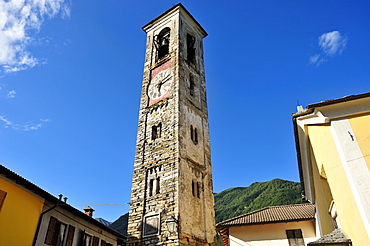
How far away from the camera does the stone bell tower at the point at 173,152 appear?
1263cm

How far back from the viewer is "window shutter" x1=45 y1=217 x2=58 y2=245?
11269 millimetres

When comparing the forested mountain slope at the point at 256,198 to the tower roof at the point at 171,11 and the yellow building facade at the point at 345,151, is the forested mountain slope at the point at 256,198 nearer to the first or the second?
the tower roof at the point at 171,11

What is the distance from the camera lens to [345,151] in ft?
20.7

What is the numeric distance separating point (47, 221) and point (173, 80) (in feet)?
31.1

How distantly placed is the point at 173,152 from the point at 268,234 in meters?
6.74

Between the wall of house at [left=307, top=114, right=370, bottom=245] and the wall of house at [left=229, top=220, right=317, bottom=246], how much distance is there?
9.47 meters

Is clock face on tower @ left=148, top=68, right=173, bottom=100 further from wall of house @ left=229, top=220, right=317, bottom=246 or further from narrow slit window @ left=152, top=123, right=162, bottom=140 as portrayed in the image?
wall of house @ left=229, top=220, right=317, bottom=246

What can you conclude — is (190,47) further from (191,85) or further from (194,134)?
(194,134)

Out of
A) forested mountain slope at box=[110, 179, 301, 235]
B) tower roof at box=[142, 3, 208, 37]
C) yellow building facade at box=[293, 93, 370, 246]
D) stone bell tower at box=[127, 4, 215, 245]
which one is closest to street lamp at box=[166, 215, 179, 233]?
stone bell tower at box=[127, 4, 215, 245]

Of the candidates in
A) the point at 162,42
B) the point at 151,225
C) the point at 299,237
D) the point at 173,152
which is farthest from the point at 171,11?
the point at 299,237

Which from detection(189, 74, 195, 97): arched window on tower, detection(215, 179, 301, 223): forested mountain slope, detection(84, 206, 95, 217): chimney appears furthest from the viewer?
detection(215, 179, 301, 223): forested mountain slope

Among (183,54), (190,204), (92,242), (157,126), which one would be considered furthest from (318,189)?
(183,54)

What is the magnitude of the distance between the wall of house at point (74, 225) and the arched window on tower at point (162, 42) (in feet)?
36.9

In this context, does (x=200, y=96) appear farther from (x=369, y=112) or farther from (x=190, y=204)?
(x=369, y=112)
